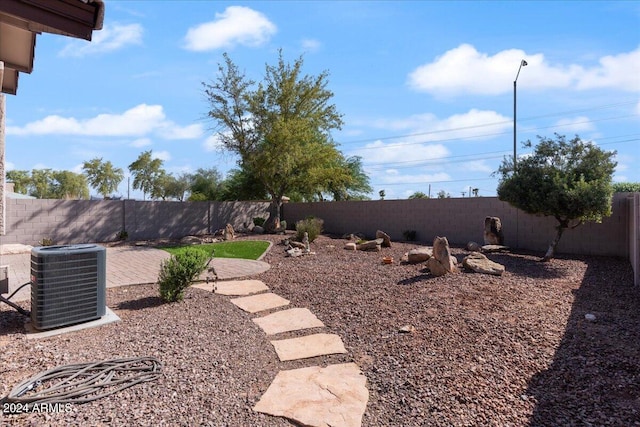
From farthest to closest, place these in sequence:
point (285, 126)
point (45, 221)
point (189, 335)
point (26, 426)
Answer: point (285, 126) < point (45, 221) < point (189, 335) < point (26, 426)

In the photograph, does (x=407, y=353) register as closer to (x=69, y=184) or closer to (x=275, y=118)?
(x=275, y=118)

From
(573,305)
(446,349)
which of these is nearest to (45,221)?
(446,349)

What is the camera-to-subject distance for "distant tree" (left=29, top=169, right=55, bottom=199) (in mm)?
45906

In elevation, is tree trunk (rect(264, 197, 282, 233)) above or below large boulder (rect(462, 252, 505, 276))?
above

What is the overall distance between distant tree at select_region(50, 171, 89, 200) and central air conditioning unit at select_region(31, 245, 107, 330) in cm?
4726

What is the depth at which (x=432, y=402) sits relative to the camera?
3.08 m

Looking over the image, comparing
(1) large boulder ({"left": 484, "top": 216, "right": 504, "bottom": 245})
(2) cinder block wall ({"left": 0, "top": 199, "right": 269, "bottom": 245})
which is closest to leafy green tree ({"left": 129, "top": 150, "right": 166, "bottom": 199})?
(2) cinder block wall ({"left": 0, "top": 199, "right": 269, "bottom": 245})

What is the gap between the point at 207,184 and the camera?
35.5 m

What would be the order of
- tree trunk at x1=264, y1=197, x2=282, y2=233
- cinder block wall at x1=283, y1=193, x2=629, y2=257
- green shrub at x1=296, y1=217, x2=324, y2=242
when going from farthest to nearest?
tree trunk at x1=264, y1=197, x2=282, y2=233 < green shrub at x1=296, y1=217, x2=324, y2=242 < cinder block wall at x1=283, y1=193, x2=629, y2=257

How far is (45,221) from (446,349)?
15280 millimetres

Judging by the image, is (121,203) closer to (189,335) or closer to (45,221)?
(45,221)

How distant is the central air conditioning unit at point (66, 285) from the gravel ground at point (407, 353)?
33 centimetres

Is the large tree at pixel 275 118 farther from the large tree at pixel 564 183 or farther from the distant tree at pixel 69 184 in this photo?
the distant tree at pixel 69 184

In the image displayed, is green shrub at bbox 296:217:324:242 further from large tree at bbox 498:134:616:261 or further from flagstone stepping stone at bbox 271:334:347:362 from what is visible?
flagstone stepping stone at bbox 271:334:347:362
